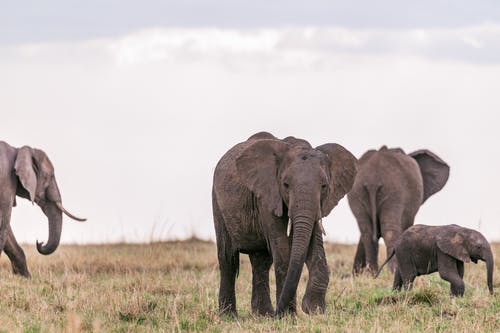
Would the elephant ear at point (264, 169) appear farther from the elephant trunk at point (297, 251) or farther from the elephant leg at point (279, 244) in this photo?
the elephant trunk at point (297, 251)

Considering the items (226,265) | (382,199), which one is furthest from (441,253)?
(382,199)

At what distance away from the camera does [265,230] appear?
10.7 metres

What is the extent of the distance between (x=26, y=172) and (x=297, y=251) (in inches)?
305

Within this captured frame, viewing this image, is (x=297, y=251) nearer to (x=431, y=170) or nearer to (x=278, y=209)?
(x=278, y=209)

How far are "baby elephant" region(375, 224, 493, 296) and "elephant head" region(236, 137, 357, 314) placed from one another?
308 centimetres

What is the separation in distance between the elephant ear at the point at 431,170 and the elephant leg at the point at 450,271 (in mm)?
6566

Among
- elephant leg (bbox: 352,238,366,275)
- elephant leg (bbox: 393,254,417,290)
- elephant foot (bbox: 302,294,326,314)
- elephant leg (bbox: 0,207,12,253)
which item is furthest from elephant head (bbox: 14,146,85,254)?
elephant foot (bbox: 302,294,326,314)

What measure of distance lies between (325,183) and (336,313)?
1.74 m

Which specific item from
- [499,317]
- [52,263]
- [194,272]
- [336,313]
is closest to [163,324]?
[336,313]

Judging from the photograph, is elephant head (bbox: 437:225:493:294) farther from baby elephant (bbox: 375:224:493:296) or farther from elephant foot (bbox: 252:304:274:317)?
elephant foot (bbox: 252:304:274:317)

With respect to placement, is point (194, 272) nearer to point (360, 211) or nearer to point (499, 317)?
point (360, 211)

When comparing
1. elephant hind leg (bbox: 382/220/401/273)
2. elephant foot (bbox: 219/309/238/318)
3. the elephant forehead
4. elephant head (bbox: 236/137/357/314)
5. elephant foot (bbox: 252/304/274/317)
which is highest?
elephant head (bbox: 236/137/357/314)

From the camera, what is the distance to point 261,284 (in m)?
11.6

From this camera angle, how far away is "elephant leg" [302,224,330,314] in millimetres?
10641
